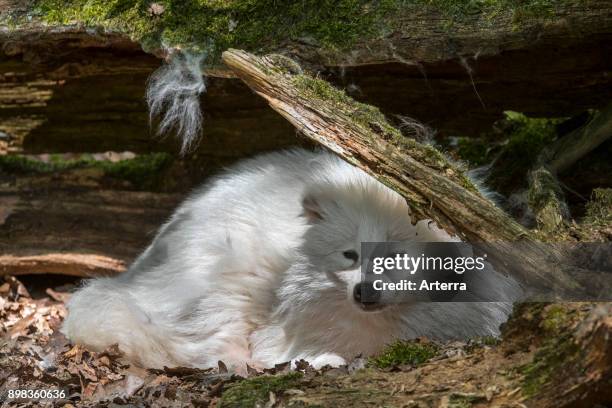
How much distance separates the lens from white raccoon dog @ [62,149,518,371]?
4.19 metres

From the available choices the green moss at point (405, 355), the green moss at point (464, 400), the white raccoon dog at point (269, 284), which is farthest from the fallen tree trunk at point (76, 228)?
the green moss at point (464, 400)

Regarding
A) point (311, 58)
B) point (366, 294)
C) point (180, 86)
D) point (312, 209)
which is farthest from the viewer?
point (180, 86)

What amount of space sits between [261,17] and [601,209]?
2.10 metres

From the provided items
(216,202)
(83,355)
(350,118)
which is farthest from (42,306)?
(350,118)

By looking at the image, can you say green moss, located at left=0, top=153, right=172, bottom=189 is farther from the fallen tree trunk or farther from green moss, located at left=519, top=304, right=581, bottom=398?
green moss, located at left=519, top=304, right=581, bottom=398

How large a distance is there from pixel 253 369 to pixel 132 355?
0.76 m

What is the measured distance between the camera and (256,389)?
3.19 m

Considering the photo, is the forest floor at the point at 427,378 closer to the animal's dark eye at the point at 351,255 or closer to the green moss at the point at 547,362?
the green moss at the point at 547,362

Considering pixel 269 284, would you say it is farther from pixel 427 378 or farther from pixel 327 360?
pixel 427 378

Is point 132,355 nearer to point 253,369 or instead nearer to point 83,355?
point 83,355

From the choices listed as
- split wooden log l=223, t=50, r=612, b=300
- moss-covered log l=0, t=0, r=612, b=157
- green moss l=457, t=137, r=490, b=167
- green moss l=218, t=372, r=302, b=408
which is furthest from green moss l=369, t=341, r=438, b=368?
green moss l=457, t=137, r=490, b=167

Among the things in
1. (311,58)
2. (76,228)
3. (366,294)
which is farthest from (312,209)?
(76,228)

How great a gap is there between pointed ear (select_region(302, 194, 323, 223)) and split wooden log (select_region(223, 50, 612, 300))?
81 centimetres

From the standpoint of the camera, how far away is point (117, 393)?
4125 millimetres
